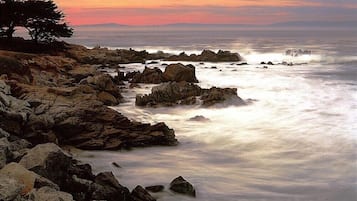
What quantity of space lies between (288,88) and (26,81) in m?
12.0

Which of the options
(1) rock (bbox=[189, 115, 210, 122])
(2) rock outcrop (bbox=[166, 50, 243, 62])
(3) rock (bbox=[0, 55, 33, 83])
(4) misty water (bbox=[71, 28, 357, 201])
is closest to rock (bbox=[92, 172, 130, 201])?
(4) misty water (bbox=[71, 28, 357, 201])

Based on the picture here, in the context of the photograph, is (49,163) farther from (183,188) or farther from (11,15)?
(11,15)

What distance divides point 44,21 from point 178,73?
9.59m

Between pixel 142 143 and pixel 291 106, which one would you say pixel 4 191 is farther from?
pixel 291 106

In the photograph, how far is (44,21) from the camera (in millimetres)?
25344

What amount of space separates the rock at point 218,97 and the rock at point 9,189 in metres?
10.3

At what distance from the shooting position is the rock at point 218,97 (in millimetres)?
14547

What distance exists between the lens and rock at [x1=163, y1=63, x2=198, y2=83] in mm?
19828

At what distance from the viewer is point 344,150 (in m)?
9.91

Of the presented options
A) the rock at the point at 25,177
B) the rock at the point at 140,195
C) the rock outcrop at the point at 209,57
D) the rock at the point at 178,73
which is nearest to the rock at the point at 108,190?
the rock at the point at 140,195

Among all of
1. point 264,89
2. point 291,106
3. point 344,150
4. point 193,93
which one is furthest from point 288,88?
point 344,150

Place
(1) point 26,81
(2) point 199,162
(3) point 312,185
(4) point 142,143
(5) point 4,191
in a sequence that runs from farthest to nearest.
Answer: (1) point 26,81
(4) point 142,143
(2) point 199,162
(3) point 312,185
(5) point 4,191

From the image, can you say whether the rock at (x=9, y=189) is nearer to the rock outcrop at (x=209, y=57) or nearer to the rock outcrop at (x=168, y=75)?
the rock outcrop at (x=168, y=75)

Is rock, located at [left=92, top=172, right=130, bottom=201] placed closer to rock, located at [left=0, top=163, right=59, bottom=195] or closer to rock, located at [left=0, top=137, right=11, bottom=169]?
rock, located at [left=0, top=163, right=59, bottom=195]
